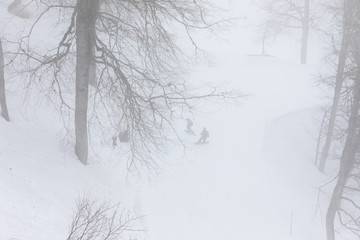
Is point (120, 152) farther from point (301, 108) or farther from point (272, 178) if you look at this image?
point (301, 108)

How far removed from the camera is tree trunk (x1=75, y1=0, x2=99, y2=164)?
31.6 feet

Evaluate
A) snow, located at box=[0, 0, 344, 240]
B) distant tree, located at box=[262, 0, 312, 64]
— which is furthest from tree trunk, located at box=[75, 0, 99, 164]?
distant tree, located at box=[262, 0, 312, 64]

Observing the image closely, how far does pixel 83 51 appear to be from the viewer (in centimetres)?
1012

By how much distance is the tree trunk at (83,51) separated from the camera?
9.64 meters

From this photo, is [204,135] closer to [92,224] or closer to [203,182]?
[203,182]

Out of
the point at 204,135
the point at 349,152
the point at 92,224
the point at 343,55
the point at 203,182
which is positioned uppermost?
the point at 343,55

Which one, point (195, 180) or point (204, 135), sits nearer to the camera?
point (195, 180)

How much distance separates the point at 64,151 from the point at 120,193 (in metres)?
2.12

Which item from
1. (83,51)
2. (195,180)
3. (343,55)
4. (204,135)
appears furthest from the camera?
(204,135)

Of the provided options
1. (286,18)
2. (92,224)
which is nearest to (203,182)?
(92,224)

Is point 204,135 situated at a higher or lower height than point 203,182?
higher

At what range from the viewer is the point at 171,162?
16.2m

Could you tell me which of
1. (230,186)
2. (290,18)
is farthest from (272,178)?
(290,18)

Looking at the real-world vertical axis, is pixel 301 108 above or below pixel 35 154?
above
